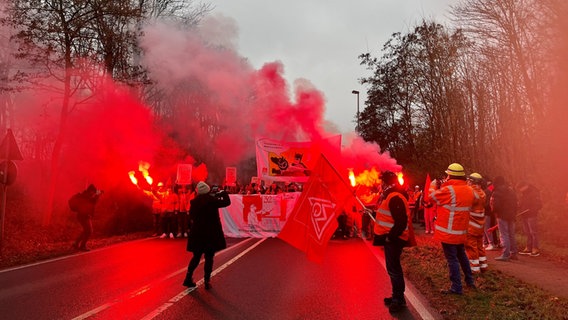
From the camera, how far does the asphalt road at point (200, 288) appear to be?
232 inches

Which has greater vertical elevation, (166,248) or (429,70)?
(429,70)

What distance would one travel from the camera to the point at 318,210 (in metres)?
6.61

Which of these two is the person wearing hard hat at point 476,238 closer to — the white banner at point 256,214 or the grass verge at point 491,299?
the grass verge at point 491,299

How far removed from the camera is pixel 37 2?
1538cm

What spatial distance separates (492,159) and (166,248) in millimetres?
14428

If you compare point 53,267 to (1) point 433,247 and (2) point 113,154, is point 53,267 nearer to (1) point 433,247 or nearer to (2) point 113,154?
(1) point 433,247

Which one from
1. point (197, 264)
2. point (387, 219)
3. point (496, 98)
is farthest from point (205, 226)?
point (496, 98)

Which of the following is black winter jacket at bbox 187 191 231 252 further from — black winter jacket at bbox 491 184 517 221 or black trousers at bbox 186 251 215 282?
black winter jacket at bbox 491 184 517 221

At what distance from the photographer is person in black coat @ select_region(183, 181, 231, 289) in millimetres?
7695

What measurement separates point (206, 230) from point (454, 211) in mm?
4081

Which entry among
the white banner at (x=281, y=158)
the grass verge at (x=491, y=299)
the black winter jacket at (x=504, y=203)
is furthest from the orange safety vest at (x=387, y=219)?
the white banner at (x=281, y=158)

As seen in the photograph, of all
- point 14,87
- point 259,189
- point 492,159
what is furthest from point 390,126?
point 14,87

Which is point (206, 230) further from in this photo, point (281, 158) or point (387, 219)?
point (281, 158)

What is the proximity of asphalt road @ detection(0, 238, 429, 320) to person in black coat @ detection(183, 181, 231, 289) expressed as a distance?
497 millimetres
